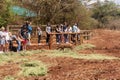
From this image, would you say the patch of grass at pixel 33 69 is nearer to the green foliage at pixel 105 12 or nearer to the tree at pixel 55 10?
the tree at pixel 55 10

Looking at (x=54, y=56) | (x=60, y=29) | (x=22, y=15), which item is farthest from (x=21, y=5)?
(x=54, y=56)

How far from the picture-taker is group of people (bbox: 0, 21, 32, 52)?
798 inches

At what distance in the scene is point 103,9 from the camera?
237ft

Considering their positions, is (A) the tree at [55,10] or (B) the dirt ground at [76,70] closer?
(B) the dirt ground at [76,70]

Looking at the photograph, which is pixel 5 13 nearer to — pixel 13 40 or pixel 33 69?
pixel 13 40

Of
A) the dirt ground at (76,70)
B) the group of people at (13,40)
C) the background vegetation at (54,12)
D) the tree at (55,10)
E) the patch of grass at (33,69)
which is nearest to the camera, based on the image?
the dirt ground at (76,70)

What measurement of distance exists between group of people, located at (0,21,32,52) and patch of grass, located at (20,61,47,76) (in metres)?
4.80

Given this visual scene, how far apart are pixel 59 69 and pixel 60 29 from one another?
34.5 ft

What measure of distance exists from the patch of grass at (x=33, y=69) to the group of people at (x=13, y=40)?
15.7 ft

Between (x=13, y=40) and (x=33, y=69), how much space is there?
24.1ft

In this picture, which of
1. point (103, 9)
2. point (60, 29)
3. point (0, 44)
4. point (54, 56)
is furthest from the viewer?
point (103, 9)

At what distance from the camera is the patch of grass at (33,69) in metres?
13.8

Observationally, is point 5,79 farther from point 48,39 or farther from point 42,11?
point 42,11

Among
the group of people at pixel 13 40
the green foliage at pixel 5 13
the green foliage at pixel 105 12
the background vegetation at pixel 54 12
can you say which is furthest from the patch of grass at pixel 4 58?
the green foliage at pixel 105 12
